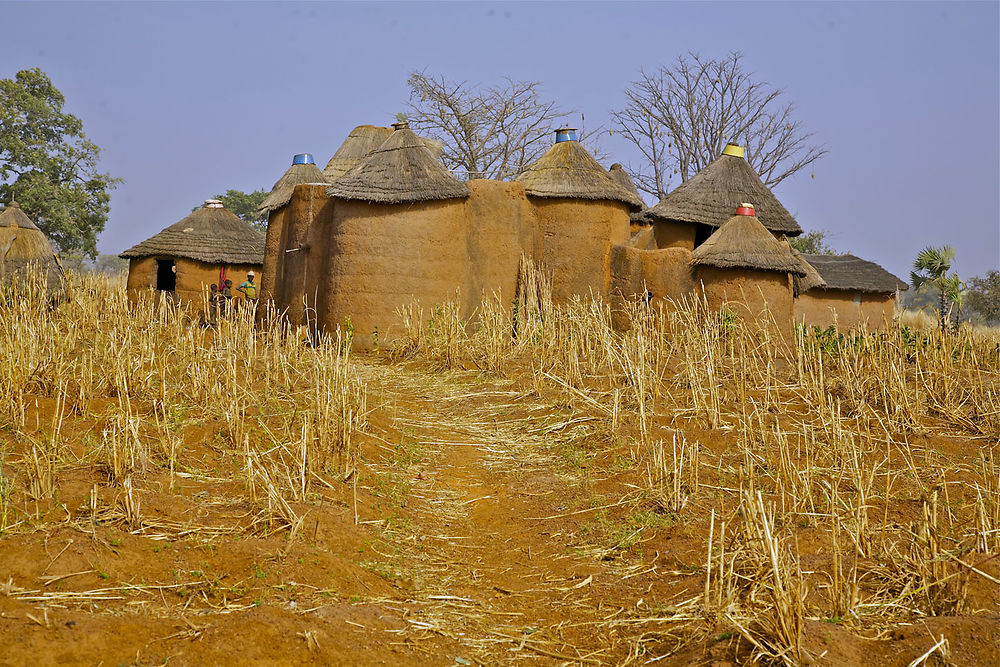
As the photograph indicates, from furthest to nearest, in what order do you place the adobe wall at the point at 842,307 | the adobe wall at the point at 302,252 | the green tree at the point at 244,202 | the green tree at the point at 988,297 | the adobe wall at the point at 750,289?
the green tree at the point at 244,202, the green tree at the point at 988,297, the adobe wall at the point at 842,307, the adobe wall at the point at 302,252, the adobe wall at the point at 750,289

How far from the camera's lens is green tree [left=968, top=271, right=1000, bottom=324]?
27503 mm

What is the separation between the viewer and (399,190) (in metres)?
11.3

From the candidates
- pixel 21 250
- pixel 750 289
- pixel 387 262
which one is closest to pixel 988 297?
pixel 750 289

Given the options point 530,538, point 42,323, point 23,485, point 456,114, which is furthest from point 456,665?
point 456,114

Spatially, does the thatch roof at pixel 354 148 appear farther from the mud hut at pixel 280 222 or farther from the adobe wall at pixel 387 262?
the adobe wall at pixel 387 262

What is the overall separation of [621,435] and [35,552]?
357 centimetres

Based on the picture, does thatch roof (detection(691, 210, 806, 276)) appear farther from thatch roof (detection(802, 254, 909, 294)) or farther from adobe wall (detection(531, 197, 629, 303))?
thatch roof (detection(802, 254, 909, 294))

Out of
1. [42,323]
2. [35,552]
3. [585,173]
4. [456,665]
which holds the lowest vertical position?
[456,665]

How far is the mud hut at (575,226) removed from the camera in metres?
11.9

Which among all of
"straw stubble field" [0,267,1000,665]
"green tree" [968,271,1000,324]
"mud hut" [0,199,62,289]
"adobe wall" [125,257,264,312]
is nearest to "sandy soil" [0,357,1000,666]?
"straw stubble field" [0,267,1000,665]

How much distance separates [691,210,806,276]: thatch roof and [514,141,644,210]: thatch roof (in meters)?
1.49

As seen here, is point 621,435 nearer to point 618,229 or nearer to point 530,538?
point 530,538

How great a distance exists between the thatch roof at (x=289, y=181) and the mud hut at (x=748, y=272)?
6815mm

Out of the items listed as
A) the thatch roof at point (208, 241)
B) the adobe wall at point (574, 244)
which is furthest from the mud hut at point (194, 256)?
the adobe wall at point (574, 244)
